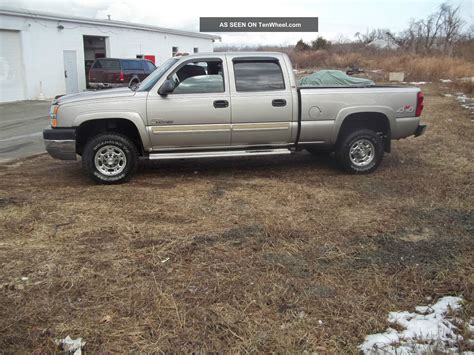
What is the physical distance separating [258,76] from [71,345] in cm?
476

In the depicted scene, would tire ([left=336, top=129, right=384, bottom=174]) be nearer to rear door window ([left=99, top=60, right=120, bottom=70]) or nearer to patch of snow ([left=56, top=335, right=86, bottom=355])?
patch of snow ([left=56, top=335, right=86, bottom=355])

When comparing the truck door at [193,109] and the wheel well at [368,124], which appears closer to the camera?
the truck door at [193,109]

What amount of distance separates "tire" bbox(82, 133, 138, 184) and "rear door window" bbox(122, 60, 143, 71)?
14764mm

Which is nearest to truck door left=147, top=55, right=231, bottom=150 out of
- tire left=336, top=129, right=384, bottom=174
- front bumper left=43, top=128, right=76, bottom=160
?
front bumper left=43, top=128, right=76, bottom=160

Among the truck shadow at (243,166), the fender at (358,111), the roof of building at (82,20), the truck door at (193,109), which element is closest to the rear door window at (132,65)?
the roof of building at (82,20)

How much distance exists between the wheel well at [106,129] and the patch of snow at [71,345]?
3.88 meters

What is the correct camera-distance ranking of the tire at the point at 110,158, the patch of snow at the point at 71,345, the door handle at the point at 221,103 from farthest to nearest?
the door handle at the point at 221,103
the tire at the point at 110,158
the patch of snow at the point at 71,345

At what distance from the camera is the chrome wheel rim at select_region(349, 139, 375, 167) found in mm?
7004

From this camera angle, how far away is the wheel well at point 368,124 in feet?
22.8

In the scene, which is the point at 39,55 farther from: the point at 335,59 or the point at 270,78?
the point at 335,59

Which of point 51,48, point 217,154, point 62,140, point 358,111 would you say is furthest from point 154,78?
point 51,48

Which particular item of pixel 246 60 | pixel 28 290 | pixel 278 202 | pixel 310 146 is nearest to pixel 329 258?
pixel 278 202

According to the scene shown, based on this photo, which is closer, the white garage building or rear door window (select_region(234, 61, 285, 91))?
rear door window (select_region(234, 61, 285, 91))

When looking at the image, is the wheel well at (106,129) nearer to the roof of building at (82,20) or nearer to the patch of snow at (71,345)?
the patch of snow at (71,345)
